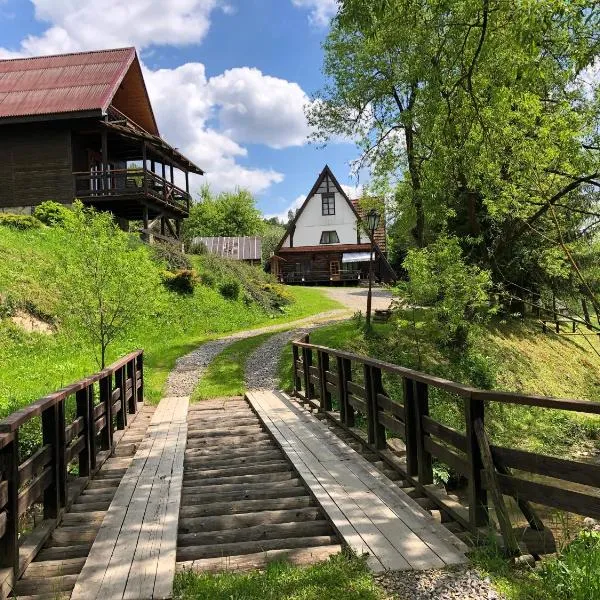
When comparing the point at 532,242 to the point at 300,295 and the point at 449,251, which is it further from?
the point at 300,295

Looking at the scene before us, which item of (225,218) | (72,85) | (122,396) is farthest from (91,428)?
(225,218)

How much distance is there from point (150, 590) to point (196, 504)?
161 cm

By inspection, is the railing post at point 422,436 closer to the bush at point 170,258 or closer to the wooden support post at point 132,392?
the wooden support post at point 132,392

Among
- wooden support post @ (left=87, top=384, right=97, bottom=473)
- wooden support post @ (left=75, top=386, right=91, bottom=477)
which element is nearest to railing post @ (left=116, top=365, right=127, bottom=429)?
wooden support post @ (left=87, top=384, right=97, bottom=473)

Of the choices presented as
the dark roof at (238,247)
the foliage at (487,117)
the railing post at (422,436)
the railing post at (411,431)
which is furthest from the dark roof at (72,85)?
the railing post at (422,436)

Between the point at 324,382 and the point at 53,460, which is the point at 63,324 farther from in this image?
the point at 53,460

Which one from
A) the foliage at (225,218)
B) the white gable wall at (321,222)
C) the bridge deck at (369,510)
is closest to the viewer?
the bridge deck at (369,510)

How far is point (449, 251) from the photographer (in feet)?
39.4

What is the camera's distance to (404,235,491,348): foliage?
1167 cm

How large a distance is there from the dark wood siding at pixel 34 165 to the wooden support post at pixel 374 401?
20.3 metres

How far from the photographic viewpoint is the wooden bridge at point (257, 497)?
318cm

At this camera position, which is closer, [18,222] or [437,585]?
[437,585]

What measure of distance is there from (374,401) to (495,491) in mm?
2541

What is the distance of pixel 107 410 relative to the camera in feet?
20.5
